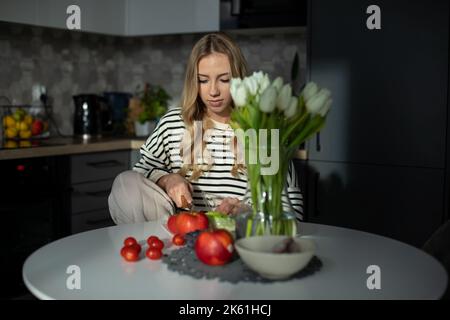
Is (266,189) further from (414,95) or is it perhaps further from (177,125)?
(414,95)

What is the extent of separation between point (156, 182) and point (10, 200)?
1.10 metres

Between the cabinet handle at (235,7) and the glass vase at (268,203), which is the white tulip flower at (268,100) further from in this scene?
the cabinet handle at (235,7)

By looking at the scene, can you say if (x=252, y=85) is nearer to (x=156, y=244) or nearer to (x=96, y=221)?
(x=156, y=244)

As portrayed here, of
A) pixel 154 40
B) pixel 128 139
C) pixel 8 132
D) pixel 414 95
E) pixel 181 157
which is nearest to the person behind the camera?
pixel 181 157

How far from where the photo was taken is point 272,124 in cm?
125

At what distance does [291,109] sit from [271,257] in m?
0.32

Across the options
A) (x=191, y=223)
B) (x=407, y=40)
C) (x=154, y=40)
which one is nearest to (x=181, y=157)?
(x=191, y=223)

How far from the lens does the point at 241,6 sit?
324cm

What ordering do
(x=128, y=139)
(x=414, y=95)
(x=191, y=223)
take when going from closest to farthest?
(x=191, y=223), (x=414, y=95), (x=128, y=139)

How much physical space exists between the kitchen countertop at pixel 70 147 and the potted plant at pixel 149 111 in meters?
0.20

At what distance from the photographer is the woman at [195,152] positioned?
189 centimetres

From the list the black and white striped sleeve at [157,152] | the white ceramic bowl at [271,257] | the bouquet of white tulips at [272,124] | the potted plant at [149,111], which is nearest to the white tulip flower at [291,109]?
the bouquet of white tulips at [272,124]

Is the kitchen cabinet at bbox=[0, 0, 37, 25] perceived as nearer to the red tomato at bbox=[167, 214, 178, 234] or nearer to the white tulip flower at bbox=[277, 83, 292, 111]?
the red tomato at bbox=[167, 214, 178, 234]

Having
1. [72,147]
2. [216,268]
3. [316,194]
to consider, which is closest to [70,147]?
[72,147]
